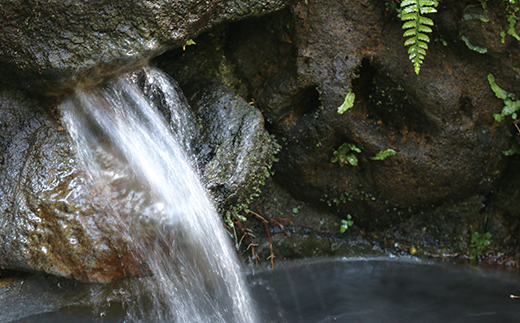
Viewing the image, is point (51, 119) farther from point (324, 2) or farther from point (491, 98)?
point (491, 98)

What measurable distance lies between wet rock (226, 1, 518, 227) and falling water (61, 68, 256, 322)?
42.2 inches

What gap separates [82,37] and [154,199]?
1.21 meters

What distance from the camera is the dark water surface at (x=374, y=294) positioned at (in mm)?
3473

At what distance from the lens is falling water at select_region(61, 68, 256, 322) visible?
3338mm

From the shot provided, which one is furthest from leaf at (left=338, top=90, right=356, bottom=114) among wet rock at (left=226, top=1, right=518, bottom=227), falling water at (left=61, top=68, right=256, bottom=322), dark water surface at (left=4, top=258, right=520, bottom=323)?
dark water surface at (left=4, top=258, right=520, bottom=323)

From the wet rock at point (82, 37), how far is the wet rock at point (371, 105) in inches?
38.7

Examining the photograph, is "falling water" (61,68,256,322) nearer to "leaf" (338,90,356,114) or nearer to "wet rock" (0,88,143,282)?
"wet rock" (0,88,143,282)

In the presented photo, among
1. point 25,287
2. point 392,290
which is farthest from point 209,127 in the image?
point 392,290

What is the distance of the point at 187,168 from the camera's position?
11.5ft

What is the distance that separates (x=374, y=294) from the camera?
383cm

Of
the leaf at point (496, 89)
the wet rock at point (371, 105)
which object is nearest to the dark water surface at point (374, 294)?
the wet rock at point (371, 105)

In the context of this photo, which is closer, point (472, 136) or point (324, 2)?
point (324, 2)

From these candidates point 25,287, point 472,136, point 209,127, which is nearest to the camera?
point 25,287

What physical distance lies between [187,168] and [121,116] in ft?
2.04
